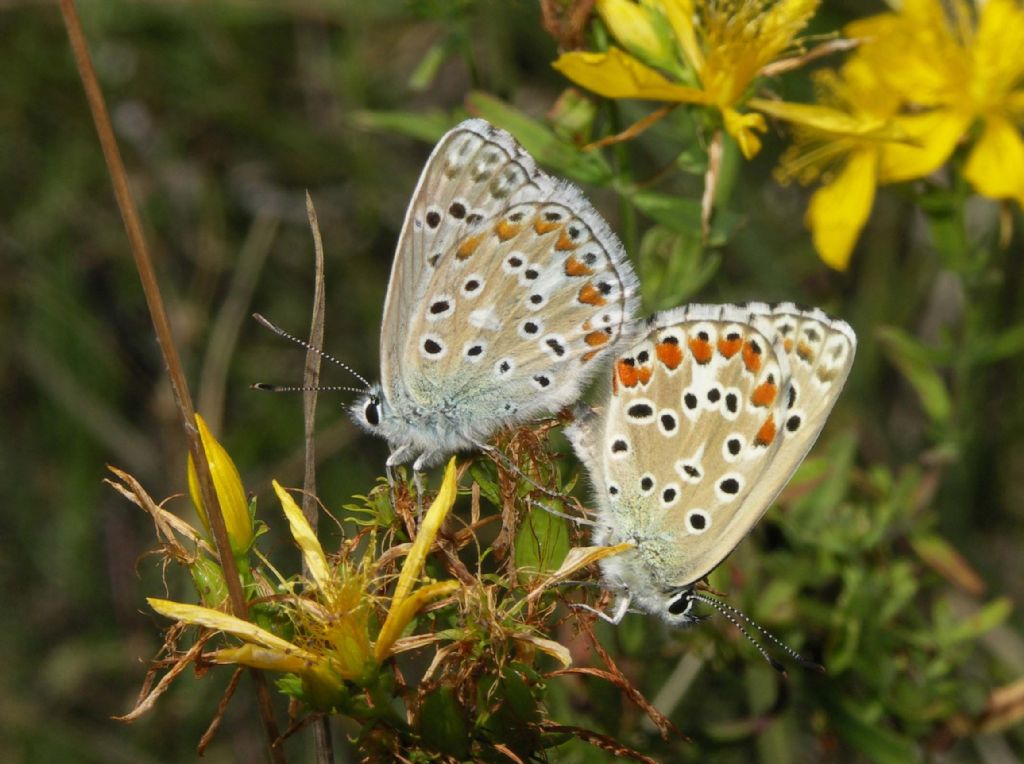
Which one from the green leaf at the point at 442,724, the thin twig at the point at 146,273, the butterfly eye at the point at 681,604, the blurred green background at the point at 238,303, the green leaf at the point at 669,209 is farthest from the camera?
the blurred green background at the point at 238,303

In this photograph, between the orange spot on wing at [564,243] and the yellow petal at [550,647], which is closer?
the yellow petal at [550,647]

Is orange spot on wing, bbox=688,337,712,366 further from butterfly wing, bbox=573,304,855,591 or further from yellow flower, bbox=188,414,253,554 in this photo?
yellow flower, bbox=188,414,253,554

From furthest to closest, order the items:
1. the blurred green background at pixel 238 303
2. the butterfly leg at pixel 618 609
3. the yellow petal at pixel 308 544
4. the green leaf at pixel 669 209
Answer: the blurred green background at pixel 238 303
the green leaf at pixel 669 209
the butterfly leg at pixel 618 609
the yellow petal at pixel 308 544

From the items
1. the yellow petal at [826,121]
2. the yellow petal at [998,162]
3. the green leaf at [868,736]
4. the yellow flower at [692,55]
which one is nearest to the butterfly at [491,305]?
the yellow flower at [692,55]

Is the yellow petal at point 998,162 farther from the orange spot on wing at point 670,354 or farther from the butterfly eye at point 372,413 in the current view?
the butterfly eye at point 372,413

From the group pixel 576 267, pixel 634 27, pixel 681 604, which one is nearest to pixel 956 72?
pixel 634 27

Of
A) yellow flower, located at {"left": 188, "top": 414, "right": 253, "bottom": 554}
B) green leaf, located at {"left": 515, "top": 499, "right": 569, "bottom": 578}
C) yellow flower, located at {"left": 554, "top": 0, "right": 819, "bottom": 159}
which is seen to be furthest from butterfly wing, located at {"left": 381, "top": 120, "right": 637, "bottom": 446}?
yellow flower, located at {"left": 188, "top": 414, "right": 253, "bottom": 554}

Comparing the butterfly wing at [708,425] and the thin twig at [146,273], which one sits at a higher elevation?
the thin twig at [146,273]
